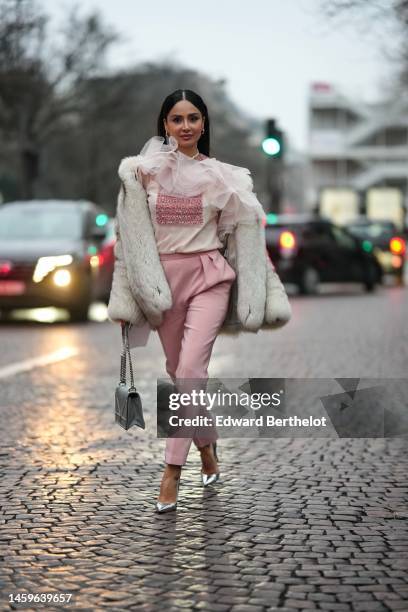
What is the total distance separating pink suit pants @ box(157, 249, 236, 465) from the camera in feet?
18.2

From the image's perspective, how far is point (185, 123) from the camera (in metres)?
5.62

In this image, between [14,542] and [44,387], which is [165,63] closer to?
[44,387]

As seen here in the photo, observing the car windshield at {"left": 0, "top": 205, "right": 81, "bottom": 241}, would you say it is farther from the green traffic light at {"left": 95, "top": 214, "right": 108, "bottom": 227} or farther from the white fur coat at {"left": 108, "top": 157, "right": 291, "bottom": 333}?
the white fur coat at {"left": 108, "top": 157, "right": 291, "bottom": 333}

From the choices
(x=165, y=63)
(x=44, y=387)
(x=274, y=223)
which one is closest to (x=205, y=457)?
(x=44, y=387)

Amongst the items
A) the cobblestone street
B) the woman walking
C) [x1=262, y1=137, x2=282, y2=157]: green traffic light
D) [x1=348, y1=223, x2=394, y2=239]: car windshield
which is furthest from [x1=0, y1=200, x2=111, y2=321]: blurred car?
[x1=348, y1=223, x2=394, y2=239]: car windshield

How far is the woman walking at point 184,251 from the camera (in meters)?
5.54

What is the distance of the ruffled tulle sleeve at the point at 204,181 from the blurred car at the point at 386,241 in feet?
80.4

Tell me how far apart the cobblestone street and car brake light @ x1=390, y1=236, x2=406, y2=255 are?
72.7ft

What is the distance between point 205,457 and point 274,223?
1873cm

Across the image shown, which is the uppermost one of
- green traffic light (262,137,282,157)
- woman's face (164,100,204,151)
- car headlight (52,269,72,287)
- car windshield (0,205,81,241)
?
green traffic light (262,137,282,157)

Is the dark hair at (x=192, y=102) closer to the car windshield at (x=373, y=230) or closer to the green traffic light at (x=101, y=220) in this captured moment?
the green traffic light at (x=101, y=220)

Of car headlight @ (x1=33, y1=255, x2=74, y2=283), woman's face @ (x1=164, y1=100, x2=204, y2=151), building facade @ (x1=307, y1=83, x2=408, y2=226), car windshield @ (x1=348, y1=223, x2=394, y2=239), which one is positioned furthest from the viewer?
building facade @ (x1=307, y1=83, x2=408, y2=226)

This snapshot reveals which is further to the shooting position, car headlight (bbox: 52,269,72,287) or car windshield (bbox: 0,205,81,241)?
car windshield (bbox: 0,205,81,241)

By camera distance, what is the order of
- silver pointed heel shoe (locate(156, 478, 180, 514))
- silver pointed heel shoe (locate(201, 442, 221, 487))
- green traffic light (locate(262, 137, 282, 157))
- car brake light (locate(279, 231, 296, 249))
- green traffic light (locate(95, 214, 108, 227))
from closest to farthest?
silver pointed heel shoe (locate(156, 478, 180, 514)) < silver pointed heel shoe (locate(201, 442, 221, 487)) < green traffic light (locate(95, 214, 108, 227)) < car brake light (locate(279, 231, 296, 249)) < green traffic light (locate(262, 137, 282, 157))
